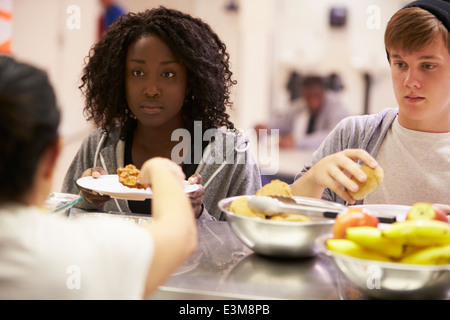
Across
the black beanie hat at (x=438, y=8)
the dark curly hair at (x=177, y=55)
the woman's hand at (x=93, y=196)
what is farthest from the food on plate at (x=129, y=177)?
the black beanie hat at (x=438, y=8)

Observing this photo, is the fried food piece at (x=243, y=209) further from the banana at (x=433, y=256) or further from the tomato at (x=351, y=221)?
the banana at (x=433, y=256)

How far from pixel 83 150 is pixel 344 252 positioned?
141 cm

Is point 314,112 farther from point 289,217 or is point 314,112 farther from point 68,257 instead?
point 68,257

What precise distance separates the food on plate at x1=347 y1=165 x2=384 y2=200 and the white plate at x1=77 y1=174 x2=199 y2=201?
1.49ft

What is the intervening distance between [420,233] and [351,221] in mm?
155

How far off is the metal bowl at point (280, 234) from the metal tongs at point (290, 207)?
0.03m

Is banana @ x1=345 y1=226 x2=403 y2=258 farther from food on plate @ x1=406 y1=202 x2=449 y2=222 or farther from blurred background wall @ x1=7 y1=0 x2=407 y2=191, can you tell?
blurred background wall @ x1=7 y1=0 x2=407 y2=191

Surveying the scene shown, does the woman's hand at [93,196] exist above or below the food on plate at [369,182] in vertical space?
below

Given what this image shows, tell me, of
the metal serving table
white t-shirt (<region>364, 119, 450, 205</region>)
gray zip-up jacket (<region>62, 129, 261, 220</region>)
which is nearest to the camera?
the metal serving table

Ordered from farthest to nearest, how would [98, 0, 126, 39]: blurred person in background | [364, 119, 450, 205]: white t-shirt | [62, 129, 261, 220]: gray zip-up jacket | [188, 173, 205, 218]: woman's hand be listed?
[98, 0, 126, 39]: blurred person in background → [62, 129, 261, 220]: gray zip-up jacket → [364, 119, 450, 205]: white t-shirt → [188, 173, 205, 218]: woman's hand

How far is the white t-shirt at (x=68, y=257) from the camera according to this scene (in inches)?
27.2

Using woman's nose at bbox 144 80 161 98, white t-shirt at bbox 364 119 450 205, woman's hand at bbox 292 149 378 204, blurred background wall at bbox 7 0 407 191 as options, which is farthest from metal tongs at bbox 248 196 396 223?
blurred background wall at bbox 7 0 407 191

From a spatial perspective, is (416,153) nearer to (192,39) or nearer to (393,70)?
(393,70)

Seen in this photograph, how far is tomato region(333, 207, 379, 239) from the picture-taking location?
99cm
